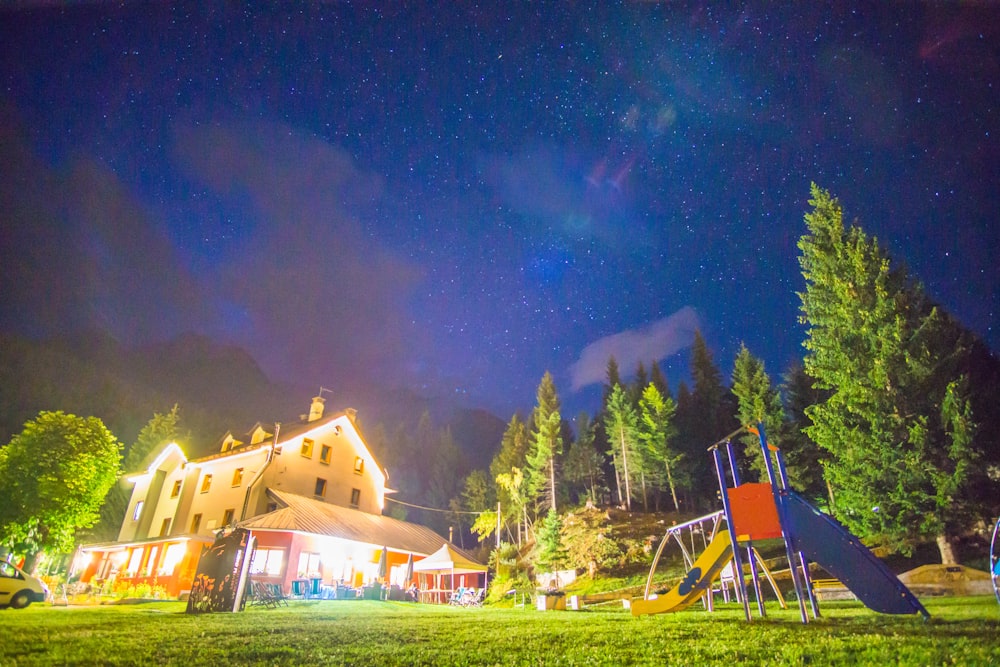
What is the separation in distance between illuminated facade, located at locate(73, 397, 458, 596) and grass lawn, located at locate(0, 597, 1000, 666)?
16218mm

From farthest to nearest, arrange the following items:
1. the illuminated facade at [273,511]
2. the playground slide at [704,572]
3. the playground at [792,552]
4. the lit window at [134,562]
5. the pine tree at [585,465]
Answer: the pine tree at [585,465] → the lit window at [134,562] → the illuminated facade at [273,511] → the playground slide at [704,572] → the playground at [792,552]

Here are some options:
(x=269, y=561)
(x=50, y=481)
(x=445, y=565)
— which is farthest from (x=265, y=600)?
(x=50, y=481)

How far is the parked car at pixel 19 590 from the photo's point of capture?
13234 mm

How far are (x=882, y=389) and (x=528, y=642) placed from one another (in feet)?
65.8

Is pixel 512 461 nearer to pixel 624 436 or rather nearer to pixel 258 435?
pixel 624 436

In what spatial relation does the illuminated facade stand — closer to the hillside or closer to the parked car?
the hillside

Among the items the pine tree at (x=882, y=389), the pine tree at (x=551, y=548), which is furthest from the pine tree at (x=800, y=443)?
the pine tree at (x=551, y=548)

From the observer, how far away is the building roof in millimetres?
24203

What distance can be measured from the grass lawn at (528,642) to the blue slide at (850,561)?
0.30 meters

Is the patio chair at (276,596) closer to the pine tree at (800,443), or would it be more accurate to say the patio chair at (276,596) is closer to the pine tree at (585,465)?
the pine tree at (800,443)

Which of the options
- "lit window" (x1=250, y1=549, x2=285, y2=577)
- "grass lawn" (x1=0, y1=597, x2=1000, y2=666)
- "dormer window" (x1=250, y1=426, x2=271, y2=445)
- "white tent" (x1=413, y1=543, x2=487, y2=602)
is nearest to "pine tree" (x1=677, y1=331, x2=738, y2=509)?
"white tent" (x1=413, y1=543, x2=487, y2=602)

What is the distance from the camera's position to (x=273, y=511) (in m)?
25.9

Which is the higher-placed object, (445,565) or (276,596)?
(445,565)

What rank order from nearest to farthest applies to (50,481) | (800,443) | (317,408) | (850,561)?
(850,561) → (50,481) → (800,443) → (317,408)
